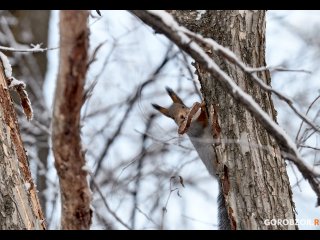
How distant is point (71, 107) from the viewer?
195cm

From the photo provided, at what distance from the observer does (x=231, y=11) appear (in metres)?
2.90

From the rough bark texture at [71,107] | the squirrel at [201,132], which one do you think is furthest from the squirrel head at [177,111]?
the rough bark texture at [71,107]

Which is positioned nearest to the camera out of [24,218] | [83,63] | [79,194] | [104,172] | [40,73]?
→ [83,63]

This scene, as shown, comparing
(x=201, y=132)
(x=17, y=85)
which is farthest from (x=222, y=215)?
(x=17, y=85)

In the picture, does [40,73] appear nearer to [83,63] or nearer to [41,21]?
[41,21]

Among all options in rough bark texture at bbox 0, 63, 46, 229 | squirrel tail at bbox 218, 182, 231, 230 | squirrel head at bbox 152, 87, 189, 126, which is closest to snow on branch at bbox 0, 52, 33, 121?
rough bark texture at bbox 0, 63, 46, 229

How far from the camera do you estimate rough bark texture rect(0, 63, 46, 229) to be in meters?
2.64

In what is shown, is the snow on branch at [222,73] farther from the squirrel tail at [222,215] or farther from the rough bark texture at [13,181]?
the rough bark texture at [13,181]

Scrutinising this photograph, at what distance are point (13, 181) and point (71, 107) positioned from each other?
86cm

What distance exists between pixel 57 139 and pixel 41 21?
4.68 metres

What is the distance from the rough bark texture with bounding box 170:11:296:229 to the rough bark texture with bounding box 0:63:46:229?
0.77m
